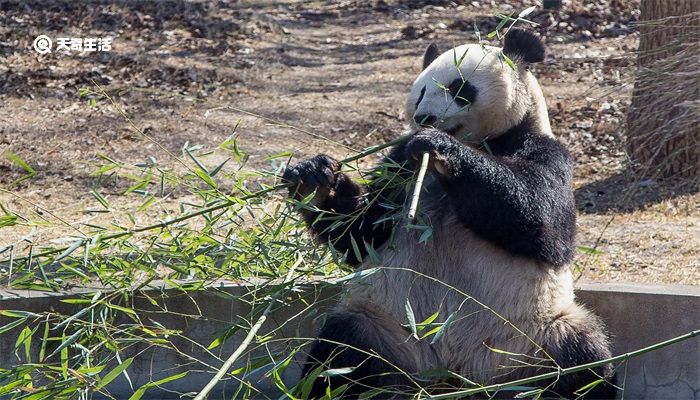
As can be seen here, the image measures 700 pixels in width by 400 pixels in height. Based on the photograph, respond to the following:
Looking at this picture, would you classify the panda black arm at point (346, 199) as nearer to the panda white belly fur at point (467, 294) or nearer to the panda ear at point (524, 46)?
the panda white belly fur at point (467, 294)

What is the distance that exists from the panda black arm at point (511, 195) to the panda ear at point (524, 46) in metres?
0.70

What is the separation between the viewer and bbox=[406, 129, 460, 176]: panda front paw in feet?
14.1

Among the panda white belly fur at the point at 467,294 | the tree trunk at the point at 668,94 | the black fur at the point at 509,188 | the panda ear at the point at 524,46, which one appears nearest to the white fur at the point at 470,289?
the panda white belly fur at the point at 467,294

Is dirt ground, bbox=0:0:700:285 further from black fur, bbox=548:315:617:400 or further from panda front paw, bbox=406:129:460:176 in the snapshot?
panda front paw, bbox=406:129:460:176

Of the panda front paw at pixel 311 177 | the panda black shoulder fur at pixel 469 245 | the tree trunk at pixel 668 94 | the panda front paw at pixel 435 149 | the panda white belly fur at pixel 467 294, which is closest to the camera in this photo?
the panda front paw at pixel 435 149

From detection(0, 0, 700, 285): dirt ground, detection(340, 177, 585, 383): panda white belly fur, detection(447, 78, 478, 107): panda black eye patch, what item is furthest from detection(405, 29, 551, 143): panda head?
detection(0, 0, 700, 285): dirt ground

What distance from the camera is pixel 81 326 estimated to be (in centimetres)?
468

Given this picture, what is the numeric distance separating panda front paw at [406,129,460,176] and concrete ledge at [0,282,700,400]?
3.17 ft

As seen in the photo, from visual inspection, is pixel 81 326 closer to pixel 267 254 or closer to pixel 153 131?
pixel 267 254

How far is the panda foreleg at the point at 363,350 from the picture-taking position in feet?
14.8

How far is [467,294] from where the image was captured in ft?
15.3

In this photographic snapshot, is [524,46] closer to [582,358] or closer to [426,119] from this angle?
[426,119]

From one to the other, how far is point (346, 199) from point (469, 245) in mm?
748

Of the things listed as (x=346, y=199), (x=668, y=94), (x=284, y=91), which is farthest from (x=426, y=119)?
(x=284, y=91)
